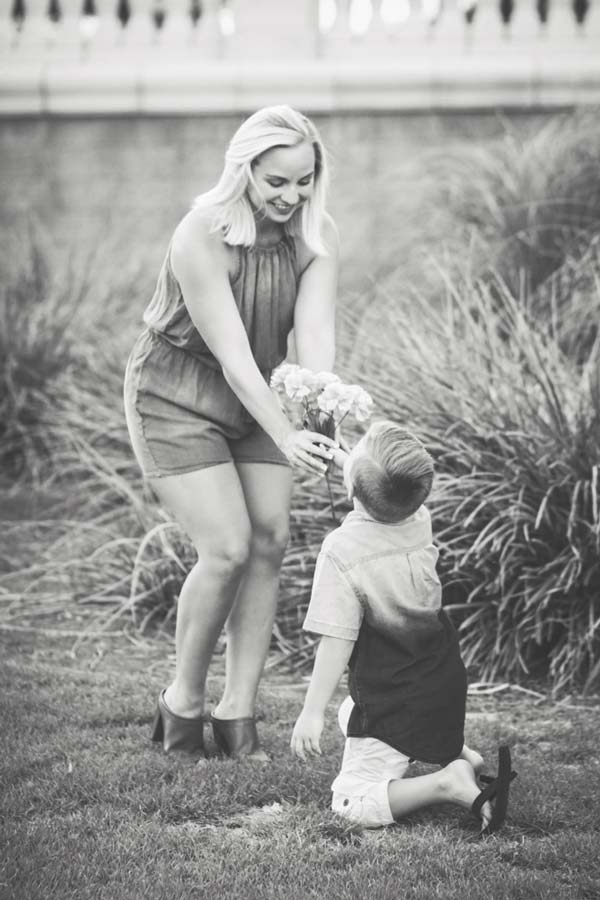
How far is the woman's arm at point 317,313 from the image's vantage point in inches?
144

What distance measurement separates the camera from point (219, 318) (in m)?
3.46

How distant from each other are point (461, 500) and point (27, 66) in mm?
7134

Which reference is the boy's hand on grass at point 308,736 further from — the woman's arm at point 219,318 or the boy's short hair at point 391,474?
the woman's arm at point 219,318

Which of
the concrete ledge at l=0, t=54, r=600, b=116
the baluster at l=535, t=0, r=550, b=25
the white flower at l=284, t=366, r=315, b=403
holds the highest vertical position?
the baluster at l=535, t=0, r=550, b=25

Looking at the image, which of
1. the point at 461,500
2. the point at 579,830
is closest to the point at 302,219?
the point at 461,500

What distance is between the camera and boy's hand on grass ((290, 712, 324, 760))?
9.95 ft

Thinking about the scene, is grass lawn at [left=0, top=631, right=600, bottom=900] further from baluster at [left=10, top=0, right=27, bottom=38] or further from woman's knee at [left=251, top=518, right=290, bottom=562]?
baluster at [left=10, top=0, right=27, bottom=38]

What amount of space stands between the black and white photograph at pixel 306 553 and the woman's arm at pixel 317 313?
0.04ft

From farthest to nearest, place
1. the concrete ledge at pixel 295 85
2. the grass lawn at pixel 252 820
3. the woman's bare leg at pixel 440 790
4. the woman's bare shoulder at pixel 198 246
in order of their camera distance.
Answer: the concrete ledge at pixel 295 85 → the woman's bare shoulder at pixel 198 246 → the woman's bare leg at pixel 440 790 → the grass lawn at pixel 252 820

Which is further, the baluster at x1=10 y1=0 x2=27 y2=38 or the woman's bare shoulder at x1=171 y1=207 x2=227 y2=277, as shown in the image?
the baluster at x1=10 y1=0 x2=27 y2=38

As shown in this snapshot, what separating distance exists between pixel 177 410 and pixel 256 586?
2.09ft

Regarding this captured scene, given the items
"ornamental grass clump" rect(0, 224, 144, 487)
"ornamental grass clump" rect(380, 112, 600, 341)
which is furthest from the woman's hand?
"ornamental grass clump" rect(380, 112, 600, 341)

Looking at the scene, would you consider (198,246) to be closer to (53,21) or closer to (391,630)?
(391,630)

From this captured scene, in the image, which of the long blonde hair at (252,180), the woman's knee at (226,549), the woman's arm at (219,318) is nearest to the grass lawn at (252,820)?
the woman's knee at (226,549)
